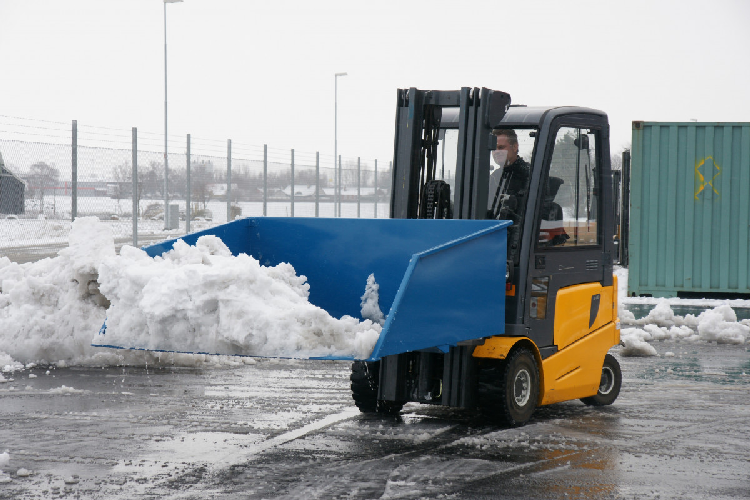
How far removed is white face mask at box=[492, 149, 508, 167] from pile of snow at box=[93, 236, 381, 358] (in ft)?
5.77

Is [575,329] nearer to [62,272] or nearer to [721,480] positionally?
[721,480]

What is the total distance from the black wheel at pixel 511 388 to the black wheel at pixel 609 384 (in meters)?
1.11

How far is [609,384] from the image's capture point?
7348 mm

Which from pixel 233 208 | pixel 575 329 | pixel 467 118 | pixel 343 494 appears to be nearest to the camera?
pixel 343 494

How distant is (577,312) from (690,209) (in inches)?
294

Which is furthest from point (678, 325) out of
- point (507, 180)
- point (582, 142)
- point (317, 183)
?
point (317, 183)

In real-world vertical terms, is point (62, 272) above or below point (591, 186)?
below

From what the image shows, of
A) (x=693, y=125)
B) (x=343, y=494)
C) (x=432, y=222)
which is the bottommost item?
(x=343, y=494)

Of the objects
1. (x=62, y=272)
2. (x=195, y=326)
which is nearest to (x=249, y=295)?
(x=195, y=326)

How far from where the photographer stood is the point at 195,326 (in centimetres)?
497

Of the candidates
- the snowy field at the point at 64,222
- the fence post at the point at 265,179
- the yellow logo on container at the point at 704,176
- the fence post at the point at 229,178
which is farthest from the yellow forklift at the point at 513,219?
the fence post at the point at 265,179

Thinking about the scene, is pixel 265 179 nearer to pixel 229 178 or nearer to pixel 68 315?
pixel 229 178

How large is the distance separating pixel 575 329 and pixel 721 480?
6.20 feet

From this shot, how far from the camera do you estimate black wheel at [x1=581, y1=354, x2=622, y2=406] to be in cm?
726
